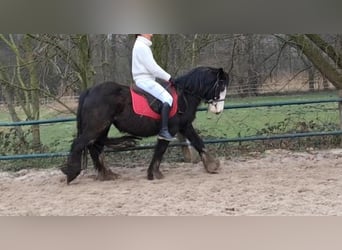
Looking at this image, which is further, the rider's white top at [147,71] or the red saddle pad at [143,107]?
the red saddle pad at [143,107]

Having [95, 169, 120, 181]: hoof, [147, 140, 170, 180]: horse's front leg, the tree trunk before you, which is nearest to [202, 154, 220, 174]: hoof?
[147, 140, 170, 180]: horse's front leg

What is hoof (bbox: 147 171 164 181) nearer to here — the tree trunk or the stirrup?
the stirrup

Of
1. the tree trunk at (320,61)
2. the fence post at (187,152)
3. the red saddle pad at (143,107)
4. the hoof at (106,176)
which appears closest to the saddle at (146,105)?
the red saddle pad at (143,107)

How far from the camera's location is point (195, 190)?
4145 mm

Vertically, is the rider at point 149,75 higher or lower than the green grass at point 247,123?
higher

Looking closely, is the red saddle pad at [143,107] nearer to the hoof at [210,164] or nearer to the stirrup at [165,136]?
the stirrup at [165,136]

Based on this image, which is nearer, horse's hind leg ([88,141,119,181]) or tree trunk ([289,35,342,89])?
horse's hind leg ([88,141,119,181])

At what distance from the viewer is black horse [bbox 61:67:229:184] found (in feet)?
15.2

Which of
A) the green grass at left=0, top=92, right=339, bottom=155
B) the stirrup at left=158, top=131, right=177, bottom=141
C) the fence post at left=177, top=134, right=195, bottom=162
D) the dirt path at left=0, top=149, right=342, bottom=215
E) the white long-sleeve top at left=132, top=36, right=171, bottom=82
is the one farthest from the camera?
the green grass at left=0, top=92, right=339, bottom=155

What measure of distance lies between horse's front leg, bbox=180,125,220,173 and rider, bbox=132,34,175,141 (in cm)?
41

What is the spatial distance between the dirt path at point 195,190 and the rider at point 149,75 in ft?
2.07

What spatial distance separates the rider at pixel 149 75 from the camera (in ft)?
14.7
